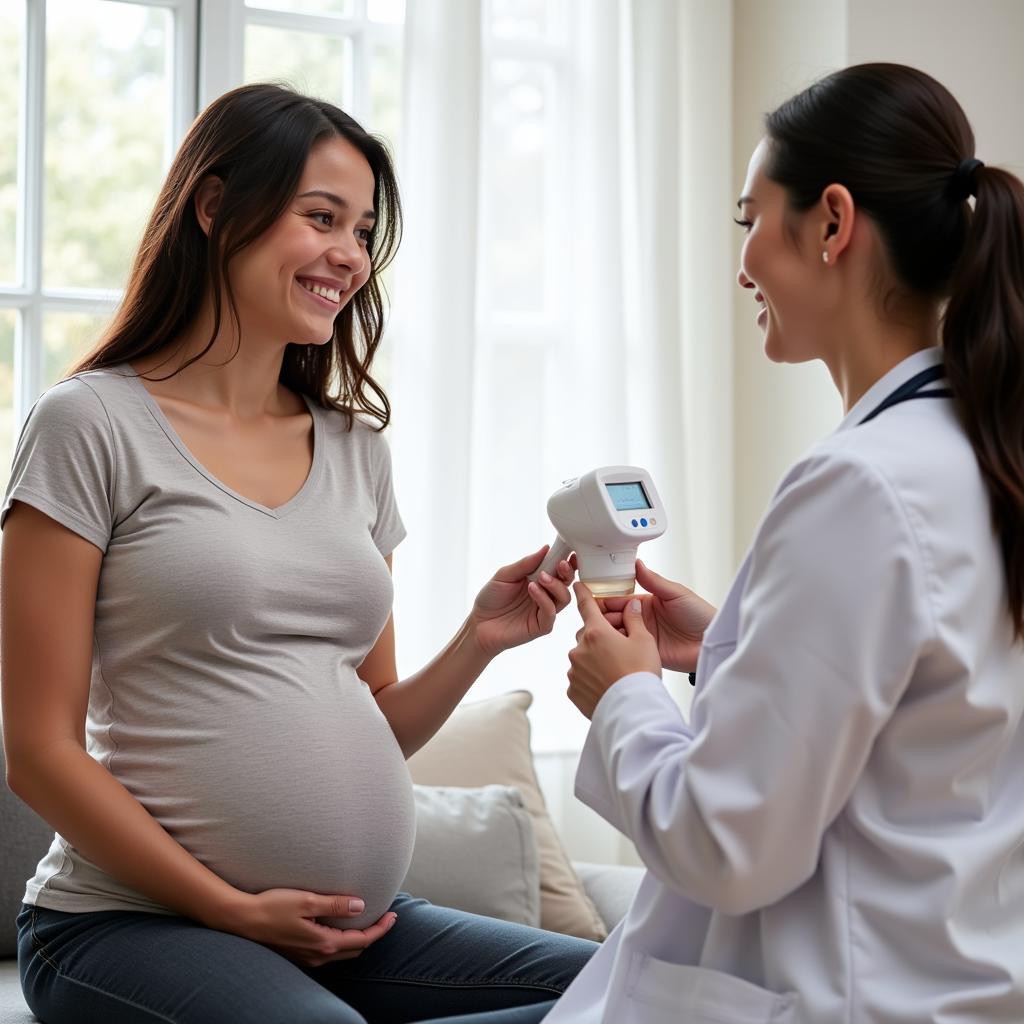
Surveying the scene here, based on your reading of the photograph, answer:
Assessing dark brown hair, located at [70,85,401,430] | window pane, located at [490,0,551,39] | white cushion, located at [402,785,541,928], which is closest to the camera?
dark brown hair, located at [70,85,401,430]

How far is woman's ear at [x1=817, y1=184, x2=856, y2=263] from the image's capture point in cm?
115

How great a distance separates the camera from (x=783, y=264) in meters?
1.22

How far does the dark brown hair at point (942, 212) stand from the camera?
42.8 inches

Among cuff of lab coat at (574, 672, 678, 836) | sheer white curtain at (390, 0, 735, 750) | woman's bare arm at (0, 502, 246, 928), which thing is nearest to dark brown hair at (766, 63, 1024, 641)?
cuff of lab coat at (574, 672, 678, 836)

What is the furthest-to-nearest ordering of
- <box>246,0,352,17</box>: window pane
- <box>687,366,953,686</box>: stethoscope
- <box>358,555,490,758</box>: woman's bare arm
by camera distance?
<box>246,0,352,17</box>: window pane
<box>358,555,490,758</box>: woman's bare arm
<box>687,366,953,686</box>: stethoscope

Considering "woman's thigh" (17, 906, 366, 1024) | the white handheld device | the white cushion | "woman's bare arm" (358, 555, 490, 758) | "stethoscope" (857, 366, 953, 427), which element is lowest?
the white cushion

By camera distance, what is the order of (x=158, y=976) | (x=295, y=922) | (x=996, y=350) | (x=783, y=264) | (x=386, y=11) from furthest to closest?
1. (x=386, y=11)
2. (x=295, y=922)
3. (x=158, y=976)
4. (x=783, y=264)
5. (x=996, y=350)

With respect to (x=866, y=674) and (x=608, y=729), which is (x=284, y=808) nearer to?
(x=608, y=729)

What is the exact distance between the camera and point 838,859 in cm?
107

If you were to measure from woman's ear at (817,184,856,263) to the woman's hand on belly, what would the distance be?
0.90m

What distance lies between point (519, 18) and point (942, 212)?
225cm

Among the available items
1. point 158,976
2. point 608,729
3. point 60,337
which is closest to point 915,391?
point 608,729

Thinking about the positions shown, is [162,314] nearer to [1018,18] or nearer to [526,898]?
[526,898]

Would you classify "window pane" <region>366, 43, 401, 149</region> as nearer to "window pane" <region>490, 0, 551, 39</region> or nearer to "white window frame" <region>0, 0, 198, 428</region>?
"window pane" <region>490, 0, 551, 39</region>
